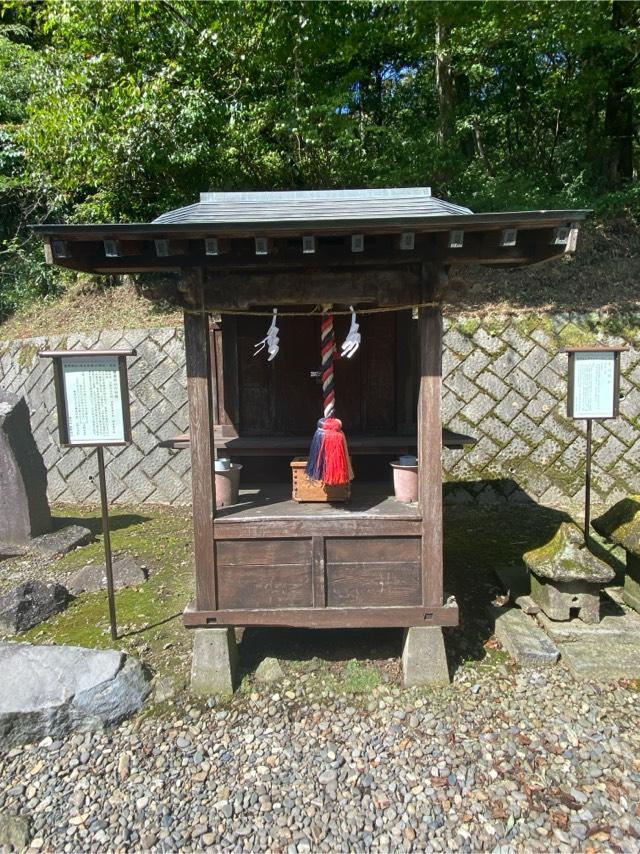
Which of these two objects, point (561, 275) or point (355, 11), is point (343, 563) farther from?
point (355, 11)

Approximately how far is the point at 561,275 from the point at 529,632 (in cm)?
695

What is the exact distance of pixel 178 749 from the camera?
9.95 feet

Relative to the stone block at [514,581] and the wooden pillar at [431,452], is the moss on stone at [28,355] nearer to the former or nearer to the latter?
the wooden pillar at [431,452]

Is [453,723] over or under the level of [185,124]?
under

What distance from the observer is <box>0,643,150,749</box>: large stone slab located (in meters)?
3.12

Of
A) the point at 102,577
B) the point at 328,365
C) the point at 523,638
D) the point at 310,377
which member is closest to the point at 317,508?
the point at 328,365

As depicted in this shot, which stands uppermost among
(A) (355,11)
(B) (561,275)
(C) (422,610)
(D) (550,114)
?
(A) (355,11)

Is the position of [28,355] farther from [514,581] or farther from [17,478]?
[514,581]

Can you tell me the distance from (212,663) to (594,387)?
395 cm

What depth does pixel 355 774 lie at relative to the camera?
2809mm

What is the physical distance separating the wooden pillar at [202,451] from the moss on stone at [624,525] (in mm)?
3402

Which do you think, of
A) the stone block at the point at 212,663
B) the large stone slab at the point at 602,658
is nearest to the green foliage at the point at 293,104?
the stone block at the point at 212,663

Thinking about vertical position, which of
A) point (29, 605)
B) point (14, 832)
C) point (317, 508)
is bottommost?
point (29, 605)

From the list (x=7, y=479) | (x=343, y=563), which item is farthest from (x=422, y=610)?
(x=7, y=479)
